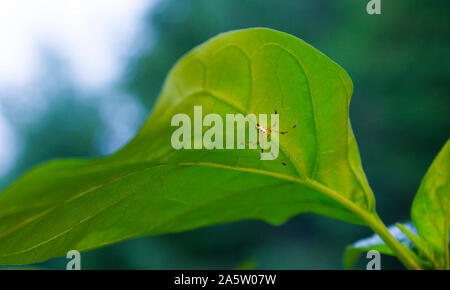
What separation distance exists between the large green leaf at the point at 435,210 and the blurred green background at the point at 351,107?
820 millimetres

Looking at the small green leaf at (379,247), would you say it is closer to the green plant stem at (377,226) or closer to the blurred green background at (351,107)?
the green plant stem at (377,226)

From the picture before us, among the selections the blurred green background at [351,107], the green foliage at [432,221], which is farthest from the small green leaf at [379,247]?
the blurred green background at [351,107]

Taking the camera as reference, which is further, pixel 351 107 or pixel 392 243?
pixel 351 107

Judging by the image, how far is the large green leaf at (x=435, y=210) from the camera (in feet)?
1.21

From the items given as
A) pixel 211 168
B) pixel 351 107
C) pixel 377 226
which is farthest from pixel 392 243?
pixel 351 107

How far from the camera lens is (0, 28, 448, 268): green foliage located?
32cm

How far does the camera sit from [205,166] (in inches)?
14.8

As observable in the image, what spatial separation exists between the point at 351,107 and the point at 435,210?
2.60 m

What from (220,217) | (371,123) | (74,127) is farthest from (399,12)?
(74,127)

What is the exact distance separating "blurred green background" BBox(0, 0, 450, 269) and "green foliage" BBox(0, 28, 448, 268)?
83 centimetres

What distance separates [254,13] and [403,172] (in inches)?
71.1

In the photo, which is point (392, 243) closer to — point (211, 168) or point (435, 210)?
point (435, 210)

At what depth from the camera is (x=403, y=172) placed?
316cm
